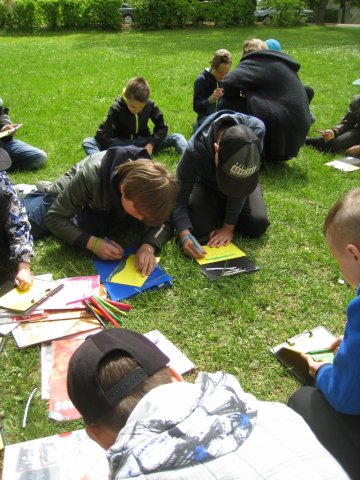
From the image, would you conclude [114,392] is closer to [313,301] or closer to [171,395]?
[171,395]

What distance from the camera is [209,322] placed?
2.52 meters

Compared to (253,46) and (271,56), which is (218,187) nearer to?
(271,56)

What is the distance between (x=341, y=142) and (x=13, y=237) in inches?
145

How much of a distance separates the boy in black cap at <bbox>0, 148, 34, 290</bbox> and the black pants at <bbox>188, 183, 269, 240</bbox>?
1.19 m

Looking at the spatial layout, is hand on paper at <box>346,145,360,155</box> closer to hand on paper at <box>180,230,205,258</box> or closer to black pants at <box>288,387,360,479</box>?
hand on paper at <box>180,230,205,258</box>

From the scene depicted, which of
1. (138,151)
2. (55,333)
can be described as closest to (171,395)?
(55,333)

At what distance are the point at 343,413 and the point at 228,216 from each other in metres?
1.80

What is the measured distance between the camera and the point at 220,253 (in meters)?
3.05

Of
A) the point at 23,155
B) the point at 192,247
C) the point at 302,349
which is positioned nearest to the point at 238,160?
the point at 192,247

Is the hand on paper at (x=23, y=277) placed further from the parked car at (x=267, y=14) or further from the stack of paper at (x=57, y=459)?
the parked car at (x=267, y=14)

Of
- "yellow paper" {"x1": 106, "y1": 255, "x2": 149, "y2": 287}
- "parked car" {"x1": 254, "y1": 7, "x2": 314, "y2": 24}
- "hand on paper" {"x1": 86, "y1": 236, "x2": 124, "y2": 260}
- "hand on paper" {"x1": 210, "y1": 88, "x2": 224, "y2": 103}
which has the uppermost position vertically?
"parked car" {"x1": 254, "y1": 7, "x2": 314, "y2": 24}

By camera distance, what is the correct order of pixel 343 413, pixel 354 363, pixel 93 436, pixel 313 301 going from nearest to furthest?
1. pixel 93 436
2. pixel 354 363
3. pixel 343 413
4. pixel 313 301

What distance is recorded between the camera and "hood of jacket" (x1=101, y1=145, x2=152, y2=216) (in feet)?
8.93

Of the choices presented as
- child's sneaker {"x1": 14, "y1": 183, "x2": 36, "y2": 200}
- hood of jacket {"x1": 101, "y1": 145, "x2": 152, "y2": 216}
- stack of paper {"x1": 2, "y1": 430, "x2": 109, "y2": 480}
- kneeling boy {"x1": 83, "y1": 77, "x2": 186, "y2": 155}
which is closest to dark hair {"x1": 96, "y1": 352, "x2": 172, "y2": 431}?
stack of paper {"x1": 2, "y1": 430, "x2": 109, "y2": 480}
